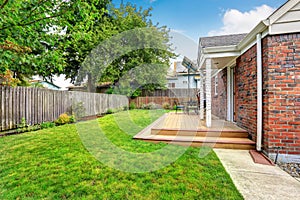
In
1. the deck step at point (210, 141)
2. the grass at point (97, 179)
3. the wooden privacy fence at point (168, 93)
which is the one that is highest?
the wooden privacy fence at point (168, 93)

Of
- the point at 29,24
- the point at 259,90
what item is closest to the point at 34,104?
the point at 29,24

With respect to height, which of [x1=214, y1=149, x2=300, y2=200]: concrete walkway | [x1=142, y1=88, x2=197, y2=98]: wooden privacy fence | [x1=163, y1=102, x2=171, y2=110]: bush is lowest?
[x1=214, y1=149, x2=300, y2=200]: concrete walkway

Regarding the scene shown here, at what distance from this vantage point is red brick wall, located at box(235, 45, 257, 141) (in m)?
3.84

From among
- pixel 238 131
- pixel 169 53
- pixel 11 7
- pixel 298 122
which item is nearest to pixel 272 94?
pixel 298 122

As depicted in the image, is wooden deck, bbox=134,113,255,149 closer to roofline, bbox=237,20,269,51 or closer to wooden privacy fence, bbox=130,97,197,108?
roofline, bbox=237,20,269,51

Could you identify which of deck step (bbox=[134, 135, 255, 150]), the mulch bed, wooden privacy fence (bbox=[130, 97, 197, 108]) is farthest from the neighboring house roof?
wooden privacy fence (bbox=[130, 97, 197, 108])

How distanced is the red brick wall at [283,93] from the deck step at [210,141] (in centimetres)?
59

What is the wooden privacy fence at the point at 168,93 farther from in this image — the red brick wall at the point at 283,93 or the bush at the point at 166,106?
the red brick wall at the point at 283,93

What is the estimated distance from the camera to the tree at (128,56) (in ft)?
50.5

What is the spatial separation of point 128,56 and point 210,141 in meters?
14.5

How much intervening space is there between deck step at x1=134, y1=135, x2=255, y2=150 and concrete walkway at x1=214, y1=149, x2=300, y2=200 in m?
0.59

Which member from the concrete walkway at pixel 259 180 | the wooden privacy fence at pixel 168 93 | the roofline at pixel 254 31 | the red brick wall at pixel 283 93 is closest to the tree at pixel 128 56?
the wooden privacy fence at pixel 168 93

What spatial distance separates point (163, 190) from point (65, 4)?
394 cm

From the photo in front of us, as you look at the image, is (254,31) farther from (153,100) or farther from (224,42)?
(153,100)
